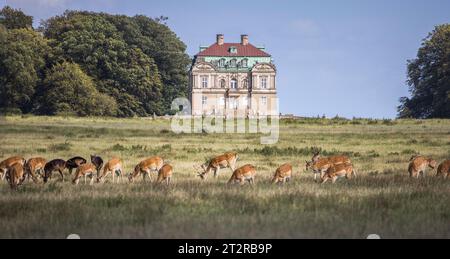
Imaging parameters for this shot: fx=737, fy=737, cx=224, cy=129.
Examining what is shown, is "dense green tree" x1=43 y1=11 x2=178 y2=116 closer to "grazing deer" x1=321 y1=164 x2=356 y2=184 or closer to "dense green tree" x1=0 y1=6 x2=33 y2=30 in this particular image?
"dense green tree" x1=0 y1=6 x2=33 y2=30

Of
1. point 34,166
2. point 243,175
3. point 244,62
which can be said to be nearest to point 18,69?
point 244,62

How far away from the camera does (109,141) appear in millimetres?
37000

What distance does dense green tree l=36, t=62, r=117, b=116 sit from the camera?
75.6m

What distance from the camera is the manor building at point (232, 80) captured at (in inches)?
4247

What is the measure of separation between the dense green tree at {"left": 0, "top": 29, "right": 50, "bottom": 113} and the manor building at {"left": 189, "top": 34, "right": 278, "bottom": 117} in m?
32.5

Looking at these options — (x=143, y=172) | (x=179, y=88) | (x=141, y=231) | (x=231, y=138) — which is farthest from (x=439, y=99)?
Answer: (x=141, y=231)

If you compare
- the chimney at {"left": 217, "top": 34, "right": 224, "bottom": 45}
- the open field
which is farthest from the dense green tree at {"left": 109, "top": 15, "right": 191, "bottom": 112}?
the open field

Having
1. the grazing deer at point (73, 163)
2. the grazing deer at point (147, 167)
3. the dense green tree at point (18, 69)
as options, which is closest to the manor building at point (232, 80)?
the dense green tree at point (18, 69)

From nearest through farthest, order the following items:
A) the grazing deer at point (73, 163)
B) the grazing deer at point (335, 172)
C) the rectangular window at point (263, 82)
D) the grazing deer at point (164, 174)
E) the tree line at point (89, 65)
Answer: the grazing deer at point (164, 174)
the grazing deer at point (335, 172)
the grazing deer at point (73, 163)
the tree line at point (89, 65)
the rectangular window at point (263, 82)

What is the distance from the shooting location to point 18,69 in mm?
73375

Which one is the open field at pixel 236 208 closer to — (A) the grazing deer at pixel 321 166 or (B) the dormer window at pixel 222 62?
(A) the grazing deer at pixel 321 166

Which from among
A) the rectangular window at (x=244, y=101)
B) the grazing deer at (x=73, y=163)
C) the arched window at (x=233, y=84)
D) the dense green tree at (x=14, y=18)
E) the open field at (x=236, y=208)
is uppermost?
the dense green tree at (x=14, y=18)

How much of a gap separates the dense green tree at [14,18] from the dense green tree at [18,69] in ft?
21.5
